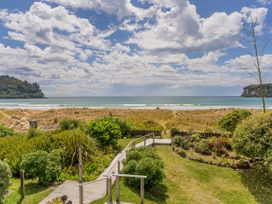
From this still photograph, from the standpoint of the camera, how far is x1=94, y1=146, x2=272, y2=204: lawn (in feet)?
36.4

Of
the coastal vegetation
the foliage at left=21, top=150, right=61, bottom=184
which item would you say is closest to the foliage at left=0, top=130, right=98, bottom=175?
the coastal vegetation

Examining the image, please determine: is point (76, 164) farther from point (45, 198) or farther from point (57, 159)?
point (45, 198)

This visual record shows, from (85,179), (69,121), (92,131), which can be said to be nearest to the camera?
(85,179)

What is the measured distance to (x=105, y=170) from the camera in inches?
532

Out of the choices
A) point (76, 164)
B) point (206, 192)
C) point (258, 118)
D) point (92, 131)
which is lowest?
point (206, 192)

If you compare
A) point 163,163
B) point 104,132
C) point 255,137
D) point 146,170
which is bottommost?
point 163,163

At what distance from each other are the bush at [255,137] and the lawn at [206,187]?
1454 millimetres

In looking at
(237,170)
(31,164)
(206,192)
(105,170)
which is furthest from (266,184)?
(31,164)

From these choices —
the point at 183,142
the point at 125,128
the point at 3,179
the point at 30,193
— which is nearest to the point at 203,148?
the point at 183,142

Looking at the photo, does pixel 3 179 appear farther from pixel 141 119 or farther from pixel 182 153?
pixel 141 119

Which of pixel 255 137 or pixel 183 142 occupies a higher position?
pixel 255 137

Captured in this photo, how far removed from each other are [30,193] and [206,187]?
8.14m

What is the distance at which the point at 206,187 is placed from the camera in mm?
12539

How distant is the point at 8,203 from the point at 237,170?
1169 centimetres
